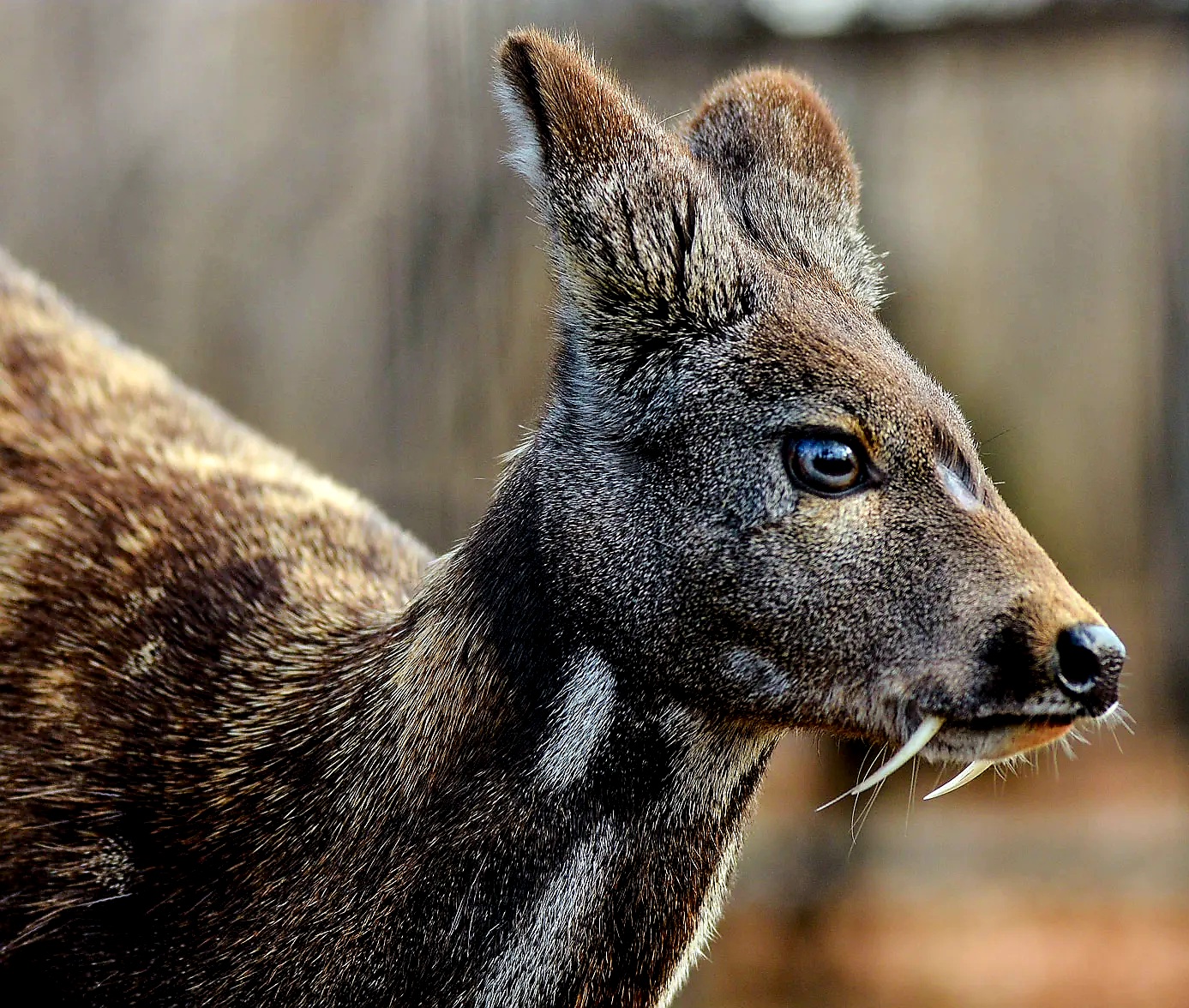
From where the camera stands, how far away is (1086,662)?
255cm

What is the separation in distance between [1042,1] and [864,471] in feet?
18.9

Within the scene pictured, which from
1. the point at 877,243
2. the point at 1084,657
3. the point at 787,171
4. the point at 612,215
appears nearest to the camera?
the point at 1084,657

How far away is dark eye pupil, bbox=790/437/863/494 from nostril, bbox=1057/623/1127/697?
0.48m

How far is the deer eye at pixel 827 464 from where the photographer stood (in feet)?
9.04

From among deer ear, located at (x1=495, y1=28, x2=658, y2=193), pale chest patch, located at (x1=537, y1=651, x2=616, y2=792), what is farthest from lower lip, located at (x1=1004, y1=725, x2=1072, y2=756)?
deer ear, located at (x1=495, y1=28, x2=658, y2=193)

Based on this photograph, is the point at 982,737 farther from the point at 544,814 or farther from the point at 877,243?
the point at 877,243

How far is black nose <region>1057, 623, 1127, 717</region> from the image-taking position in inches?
100

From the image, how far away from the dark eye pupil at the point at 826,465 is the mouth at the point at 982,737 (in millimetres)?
456

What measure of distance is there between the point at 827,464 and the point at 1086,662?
1.90ft

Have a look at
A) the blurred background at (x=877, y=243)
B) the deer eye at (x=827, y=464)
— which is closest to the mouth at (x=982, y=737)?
the deer eye at (x=827, y=464)

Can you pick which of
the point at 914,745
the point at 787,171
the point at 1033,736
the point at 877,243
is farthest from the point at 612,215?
the point at 877,243

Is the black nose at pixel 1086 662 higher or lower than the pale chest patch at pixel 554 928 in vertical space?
higher

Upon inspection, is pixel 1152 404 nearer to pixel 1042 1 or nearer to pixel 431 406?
pixel 1042 1

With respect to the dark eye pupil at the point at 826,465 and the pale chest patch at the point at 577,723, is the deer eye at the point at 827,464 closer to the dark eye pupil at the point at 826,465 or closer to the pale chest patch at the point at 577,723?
the dark eye pupil at the point at 826,465
